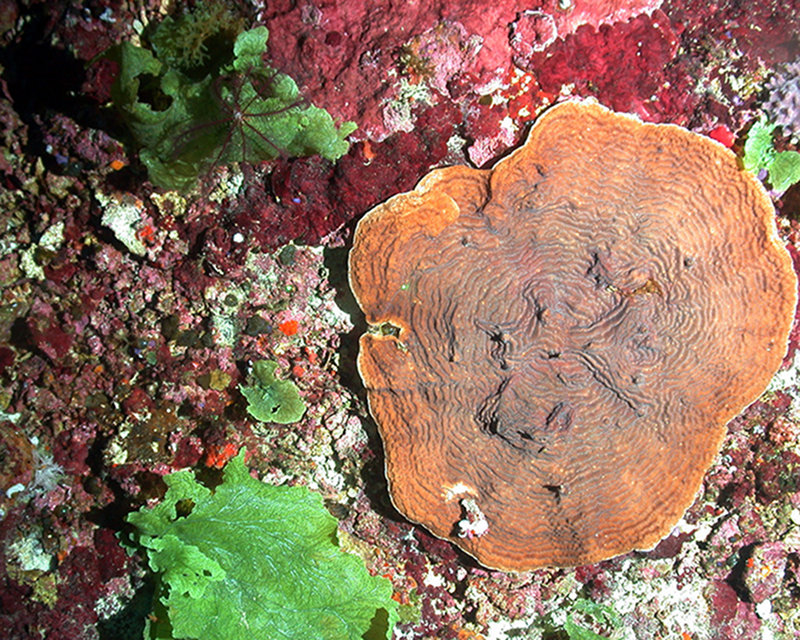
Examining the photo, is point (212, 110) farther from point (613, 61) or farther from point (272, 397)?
point (613, 61)

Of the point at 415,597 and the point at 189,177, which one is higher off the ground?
the point at 189,177

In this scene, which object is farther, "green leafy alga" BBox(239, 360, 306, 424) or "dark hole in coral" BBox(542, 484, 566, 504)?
"green leafy alga" BBox(239, 360, 306, 424)

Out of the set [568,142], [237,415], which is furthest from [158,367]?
[568,142]

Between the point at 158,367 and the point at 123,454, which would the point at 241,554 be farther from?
the point at 158,367

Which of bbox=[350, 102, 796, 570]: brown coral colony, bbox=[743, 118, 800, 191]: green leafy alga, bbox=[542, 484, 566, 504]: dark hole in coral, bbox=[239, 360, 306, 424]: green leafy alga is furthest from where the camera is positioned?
bbox=[239, 360, 306, 424]: green leafy alga

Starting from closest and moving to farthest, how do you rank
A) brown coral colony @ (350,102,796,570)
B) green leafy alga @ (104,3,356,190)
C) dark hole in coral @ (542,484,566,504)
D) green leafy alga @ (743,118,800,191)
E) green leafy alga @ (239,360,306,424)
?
green leafy alga @ (104,3,356,190)
brown coral colony @ (350,102,796,570)
green leafy alga @ (743,118,800,191)
dark hole in coral @ (542,484,566,504)
green leafy alga @ (239,360,306,424)

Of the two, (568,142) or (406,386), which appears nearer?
(568,142)

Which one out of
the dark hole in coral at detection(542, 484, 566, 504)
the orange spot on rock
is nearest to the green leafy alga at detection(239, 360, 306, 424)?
the orange spot on rock

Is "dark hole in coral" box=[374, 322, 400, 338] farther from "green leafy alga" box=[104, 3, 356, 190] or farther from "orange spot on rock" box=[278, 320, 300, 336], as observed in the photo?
"green leafy alga" box=[104, 3, 356, 190]
